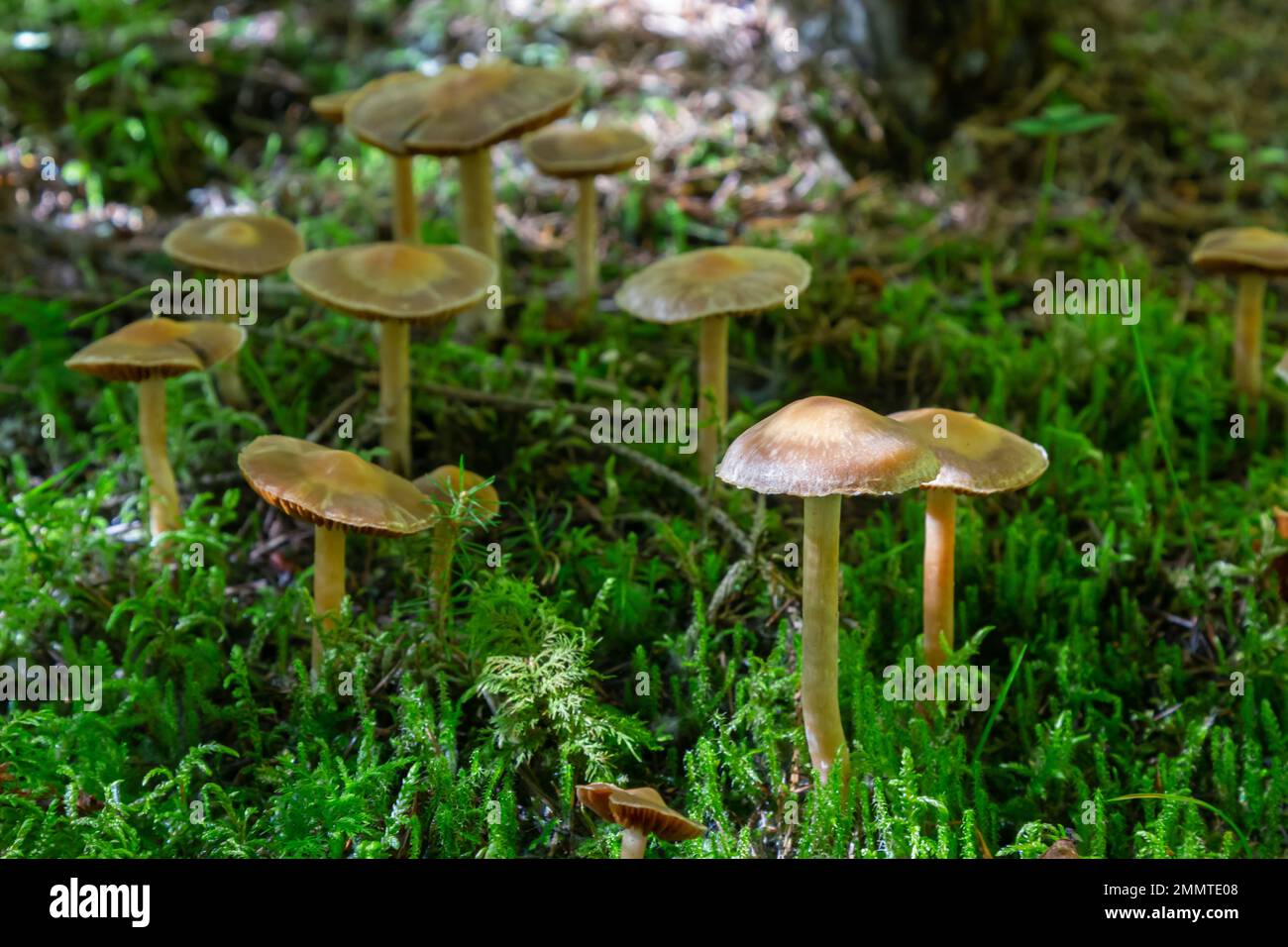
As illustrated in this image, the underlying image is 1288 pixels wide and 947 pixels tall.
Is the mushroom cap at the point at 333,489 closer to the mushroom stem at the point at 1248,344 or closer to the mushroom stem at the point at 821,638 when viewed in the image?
the mushroom stem at the point at 821,638

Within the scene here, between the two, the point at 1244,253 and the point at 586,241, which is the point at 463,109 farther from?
the point at 1244,253

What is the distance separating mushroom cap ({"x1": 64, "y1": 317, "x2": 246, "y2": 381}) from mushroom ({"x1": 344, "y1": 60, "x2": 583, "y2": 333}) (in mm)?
964

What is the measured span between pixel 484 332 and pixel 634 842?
2.79 metres

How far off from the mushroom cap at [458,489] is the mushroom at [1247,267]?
2.92 meters

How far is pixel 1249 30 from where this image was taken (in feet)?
27.6

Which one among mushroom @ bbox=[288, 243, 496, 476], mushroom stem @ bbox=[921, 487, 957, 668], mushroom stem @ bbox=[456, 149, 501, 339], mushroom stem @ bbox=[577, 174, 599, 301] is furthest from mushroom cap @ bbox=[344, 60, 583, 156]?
mushroom stem @ bbox=[921, 487, 957, 668]

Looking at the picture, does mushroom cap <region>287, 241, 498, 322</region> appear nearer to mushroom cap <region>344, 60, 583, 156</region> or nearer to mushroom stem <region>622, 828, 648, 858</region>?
mushroom cap <region>344, 60, 583, 156</region>

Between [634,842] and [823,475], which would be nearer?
[823,475]

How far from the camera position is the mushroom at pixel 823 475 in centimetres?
233

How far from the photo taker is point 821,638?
8.84 ft

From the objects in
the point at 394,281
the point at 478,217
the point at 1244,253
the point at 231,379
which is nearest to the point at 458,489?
the point at 394,281

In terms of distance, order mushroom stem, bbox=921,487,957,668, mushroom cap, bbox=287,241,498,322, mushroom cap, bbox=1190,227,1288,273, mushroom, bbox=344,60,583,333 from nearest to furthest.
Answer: mushroom stem, bbox=921,487,957,668 → mushroom cap, bbox=287,241,498,322 → mushroom, bbox=344,60,583,333 → mushroom cap, bbox=1190,227,1288,273

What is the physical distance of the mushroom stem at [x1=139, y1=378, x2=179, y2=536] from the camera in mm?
3684

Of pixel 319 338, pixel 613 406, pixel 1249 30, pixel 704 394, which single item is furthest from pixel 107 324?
pixel 1249 30
